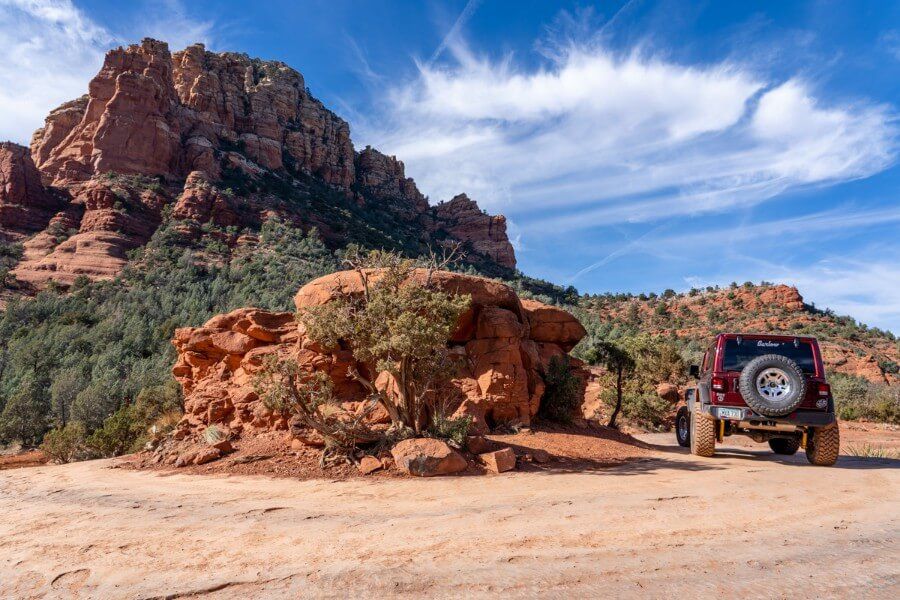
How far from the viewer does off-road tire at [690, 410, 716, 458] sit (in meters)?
9.98

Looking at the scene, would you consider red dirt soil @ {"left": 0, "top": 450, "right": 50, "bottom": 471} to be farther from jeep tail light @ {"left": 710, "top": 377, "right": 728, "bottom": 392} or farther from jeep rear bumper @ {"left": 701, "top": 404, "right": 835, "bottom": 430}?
jeep rear bumper @ {"left": 701, "top": 404, "right": 835, "bottom": 430}

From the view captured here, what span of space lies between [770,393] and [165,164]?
72397 mm

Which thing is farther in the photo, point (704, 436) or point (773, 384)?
point (704, 436)

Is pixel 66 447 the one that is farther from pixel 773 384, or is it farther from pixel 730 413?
pixel 773 384

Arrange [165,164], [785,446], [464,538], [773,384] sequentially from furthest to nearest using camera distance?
[165,164] < [785,446] < [773,384] < [464,538]

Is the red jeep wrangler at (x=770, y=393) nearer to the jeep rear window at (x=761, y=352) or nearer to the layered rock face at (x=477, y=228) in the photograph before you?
the jeep rear window at (x=761, y=352)

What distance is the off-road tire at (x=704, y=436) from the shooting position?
32.7 feet

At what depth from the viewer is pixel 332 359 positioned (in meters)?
11.2

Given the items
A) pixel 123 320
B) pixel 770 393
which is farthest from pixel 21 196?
pixel 770 393

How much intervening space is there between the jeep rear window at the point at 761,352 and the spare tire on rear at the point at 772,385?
1.28 feet

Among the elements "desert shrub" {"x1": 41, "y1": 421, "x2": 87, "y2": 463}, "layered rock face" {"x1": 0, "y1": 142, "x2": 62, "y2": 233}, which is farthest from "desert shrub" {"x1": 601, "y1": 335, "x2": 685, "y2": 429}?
"layered rock face" {"x1": 0, "y1": 142, "x2": 62, "y2": 233}

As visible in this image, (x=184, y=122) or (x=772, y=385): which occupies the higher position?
(x=184, y=122)

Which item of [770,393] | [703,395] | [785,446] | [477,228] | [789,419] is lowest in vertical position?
[785,446]

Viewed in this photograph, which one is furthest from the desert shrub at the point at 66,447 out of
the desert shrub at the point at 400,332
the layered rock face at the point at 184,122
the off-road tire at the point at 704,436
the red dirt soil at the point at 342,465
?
the layered rock face at the point at 184,122
